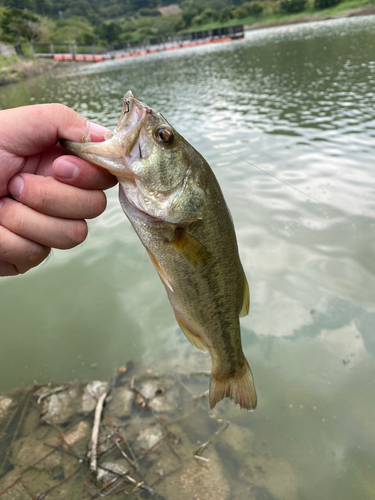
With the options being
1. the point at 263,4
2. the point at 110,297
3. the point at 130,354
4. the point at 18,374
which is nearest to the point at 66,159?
the point at 130,354

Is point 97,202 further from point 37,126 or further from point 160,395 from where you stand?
point 160,395

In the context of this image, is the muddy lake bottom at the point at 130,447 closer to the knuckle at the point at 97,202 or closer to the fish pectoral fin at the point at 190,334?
the fish pectoral fin at the point at 190,334

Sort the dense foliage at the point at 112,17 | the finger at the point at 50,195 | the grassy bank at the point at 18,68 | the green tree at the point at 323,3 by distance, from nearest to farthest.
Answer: the finger at the point at 50,195 < the grassy bank at the point at 18,68 < the dense foliage at the point at 112,17 < the green tree at the point at 323,3

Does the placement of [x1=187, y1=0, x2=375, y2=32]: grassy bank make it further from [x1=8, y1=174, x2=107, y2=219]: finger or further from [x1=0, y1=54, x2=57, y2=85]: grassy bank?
[x1=8, y1=174, x2=107, y2=219]: finger

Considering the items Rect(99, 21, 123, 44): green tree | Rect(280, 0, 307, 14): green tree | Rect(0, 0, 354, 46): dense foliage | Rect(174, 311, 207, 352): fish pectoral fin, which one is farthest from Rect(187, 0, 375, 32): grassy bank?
Rect(174, 311, 207, 352): fish pectoral fin

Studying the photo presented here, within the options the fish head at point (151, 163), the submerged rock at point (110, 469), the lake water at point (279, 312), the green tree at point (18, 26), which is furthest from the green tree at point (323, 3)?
the submerged rock at point (110, 469)

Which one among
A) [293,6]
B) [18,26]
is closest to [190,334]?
[18,26]

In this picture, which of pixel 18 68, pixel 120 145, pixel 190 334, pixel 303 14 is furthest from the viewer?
pixel 303 14
